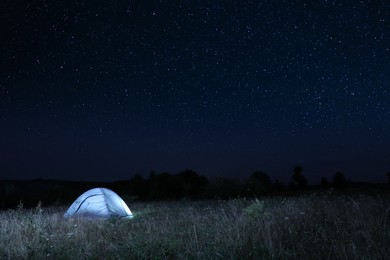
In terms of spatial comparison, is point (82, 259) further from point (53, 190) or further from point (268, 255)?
point (53, 190)

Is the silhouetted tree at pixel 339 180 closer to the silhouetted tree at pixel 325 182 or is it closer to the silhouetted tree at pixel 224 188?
the silhouetted tree at pixel 325 182

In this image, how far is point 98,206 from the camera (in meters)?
11.1

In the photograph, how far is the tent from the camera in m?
10.9

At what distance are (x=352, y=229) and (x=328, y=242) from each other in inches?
37.0

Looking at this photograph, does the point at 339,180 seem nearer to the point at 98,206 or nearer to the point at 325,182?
the point at 325,182

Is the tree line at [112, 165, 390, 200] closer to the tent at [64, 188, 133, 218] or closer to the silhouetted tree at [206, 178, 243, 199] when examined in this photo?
the silhouetted tree at [206, 178, 243, 199]

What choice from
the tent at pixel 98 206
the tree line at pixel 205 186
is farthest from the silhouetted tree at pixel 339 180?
the tent at pixel 98 206

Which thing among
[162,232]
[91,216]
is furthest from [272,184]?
[162,232]

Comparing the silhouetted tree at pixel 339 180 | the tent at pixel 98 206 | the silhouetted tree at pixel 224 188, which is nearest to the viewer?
the tent at pixel 98 206

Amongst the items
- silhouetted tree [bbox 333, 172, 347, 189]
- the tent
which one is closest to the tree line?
silhouetted tree [bbox 333, 172, 347, 189]

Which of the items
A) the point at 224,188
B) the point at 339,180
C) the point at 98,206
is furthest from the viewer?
the point at 339,180

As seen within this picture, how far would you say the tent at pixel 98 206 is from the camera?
10898 millimetres

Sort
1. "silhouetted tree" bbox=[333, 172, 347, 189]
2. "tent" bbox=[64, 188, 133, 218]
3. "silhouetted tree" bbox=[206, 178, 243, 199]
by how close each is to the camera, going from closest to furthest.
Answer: "tent" bbox=[64, 188, 133, 218]
"silhouetted tree" bbox=[206, 178, 243, 199]
"silhouetted tree" bbox=[333, 172, 347, 189]

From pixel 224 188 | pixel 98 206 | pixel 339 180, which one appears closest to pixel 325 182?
pixel 339 180
